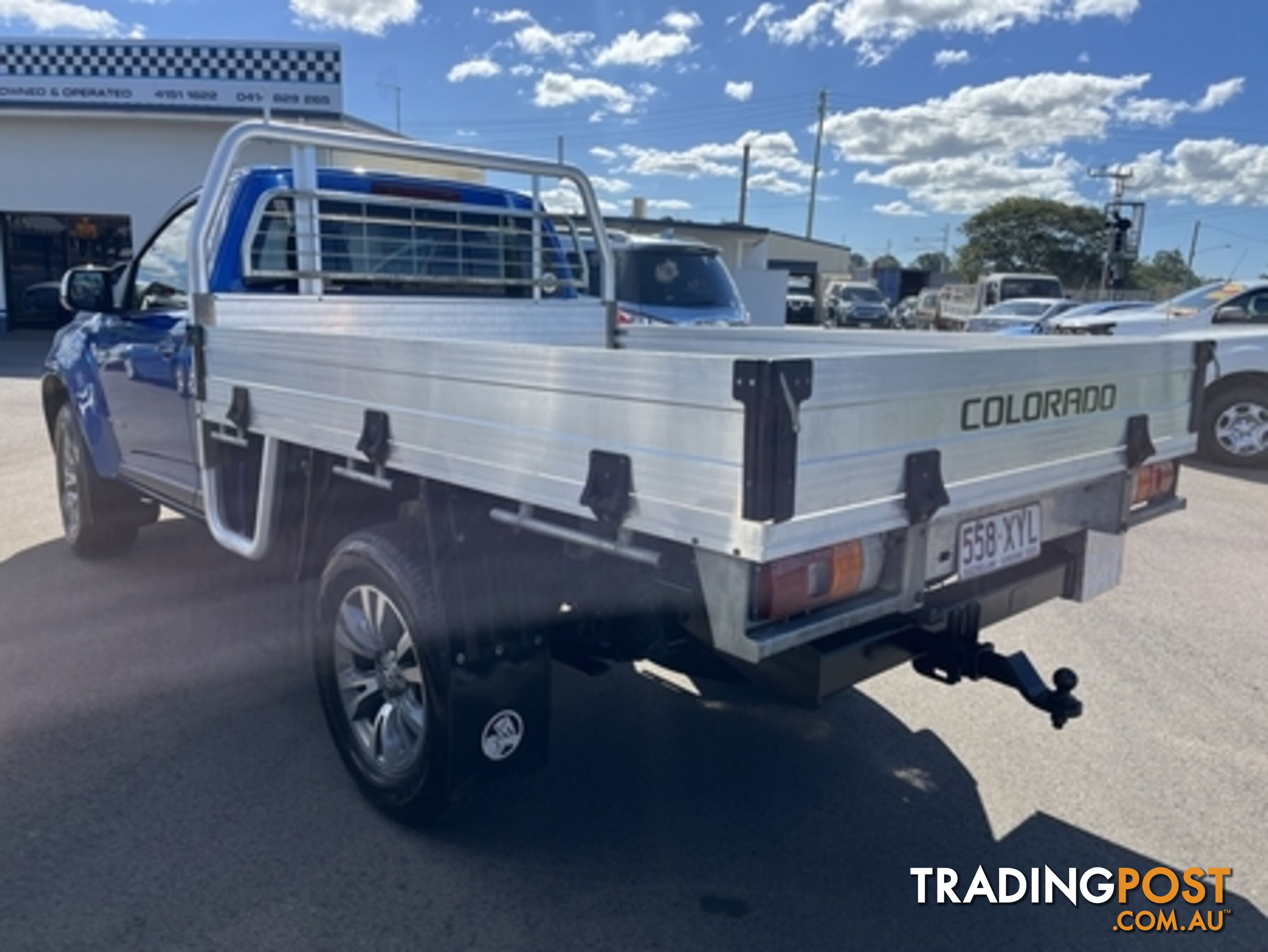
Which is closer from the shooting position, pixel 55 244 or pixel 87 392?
pixel 87 392

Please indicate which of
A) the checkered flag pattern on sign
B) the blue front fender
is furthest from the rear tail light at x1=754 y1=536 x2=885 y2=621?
the checkered flag pattern on sign

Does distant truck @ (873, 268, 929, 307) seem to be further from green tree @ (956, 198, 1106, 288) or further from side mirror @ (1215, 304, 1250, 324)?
side mirror @ (1215, 304, 1250, 324)

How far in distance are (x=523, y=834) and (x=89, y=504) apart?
3736 millimetres

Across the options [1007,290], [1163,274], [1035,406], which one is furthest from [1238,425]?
[1163,274]

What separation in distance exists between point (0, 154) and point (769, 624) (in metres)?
23.5

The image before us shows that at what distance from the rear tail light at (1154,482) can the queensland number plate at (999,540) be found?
590mm

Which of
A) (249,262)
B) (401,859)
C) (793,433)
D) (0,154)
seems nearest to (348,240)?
(249,262)

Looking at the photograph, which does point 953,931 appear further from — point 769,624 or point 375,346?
point 375,346

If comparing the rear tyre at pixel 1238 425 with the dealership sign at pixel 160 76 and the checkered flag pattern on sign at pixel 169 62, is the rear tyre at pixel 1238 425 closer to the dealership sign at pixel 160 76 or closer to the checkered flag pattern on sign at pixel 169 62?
the dealership sign at pixel 160 76

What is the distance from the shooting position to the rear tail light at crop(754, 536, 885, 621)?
2152mm

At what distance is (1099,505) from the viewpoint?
3.17m

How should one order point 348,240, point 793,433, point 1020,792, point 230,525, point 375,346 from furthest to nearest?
point 348,240, point 230,525, point 1020,792, point 375,346, point 793,433

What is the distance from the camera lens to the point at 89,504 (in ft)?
18.0

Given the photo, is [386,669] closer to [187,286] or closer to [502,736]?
[502,736]
